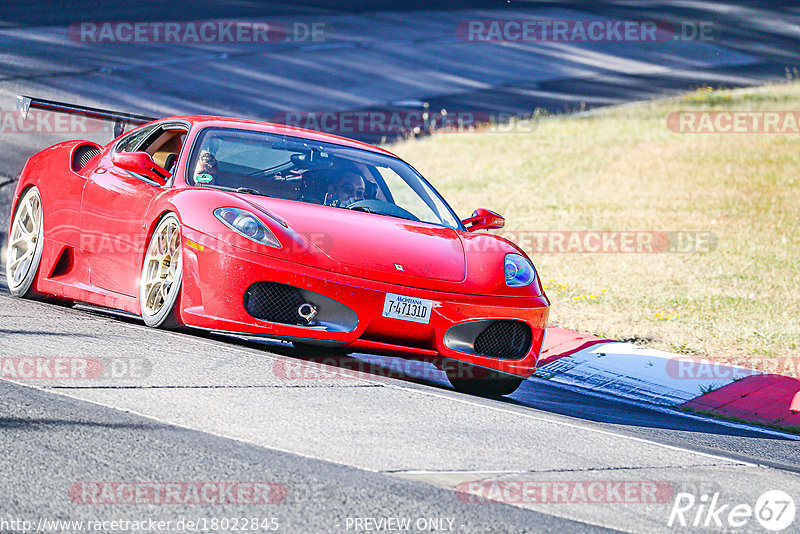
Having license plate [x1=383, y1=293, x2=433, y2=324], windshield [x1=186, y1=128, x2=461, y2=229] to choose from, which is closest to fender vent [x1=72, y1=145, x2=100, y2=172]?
windshield [x1=186, y1=128, x2=461, y2=229]

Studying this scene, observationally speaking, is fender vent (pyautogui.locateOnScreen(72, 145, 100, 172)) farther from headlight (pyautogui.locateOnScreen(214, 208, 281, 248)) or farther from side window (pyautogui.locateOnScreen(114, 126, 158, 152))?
headlight (pyautogui.locateOnScreen(214, 208, 281, 248))

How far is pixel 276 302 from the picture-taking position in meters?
5.68

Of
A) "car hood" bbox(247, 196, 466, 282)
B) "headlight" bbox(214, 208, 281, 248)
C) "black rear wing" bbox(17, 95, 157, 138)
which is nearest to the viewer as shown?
"headlight" bbox(214, 208, 281, 248)

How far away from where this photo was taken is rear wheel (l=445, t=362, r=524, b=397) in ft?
20.5

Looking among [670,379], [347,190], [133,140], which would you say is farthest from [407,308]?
[133,140]

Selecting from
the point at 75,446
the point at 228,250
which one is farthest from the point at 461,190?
the point at 75,446

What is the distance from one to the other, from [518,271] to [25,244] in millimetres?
3512

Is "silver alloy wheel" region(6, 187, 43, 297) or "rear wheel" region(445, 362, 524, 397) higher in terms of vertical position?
"silver alloy wheel" region(6, 187, 43, 297)

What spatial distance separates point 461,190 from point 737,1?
91.2 ft

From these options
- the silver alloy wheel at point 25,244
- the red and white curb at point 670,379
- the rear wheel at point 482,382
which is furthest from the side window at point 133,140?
the red and white curb at point 670,379

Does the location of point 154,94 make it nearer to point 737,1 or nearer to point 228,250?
point 228,250

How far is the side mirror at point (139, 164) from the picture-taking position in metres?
6.53

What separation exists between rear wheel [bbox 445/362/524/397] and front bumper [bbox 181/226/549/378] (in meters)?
0.28

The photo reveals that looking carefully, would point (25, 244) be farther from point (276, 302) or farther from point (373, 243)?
point (373, 243)
